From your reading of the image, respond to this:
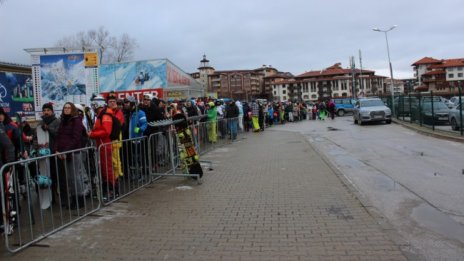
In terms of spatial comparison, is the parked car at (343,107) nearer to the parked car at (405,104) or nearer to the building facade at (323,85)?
the parked car at (405,104)

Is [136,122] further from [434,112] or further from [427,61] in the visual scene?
[427,61]

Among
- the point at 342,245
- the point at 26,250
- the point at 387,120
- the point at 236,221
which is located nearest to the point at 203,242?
the point at 236,221

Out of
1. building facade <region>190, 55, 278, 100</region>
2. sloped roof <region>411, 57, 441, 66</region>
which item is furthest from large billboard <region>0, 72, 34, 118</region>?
sloped roof <region>411, 57, 441, 66</region>

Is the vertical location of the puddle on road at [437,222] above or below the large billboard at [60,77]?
below

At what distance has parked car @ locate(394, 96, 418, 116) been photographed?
2517cm

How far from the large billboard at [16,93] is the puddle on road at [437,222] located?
1370cm

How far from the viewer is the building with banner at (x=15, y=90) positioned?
1524cm

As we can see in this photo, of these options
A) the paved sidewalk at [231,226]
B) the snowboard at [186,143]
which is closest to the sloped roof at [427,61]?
the paved sidewalk at [231,226]

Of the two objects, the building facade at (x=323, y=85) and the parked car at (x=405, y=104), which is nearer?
the parked car at (x=405, y=104)

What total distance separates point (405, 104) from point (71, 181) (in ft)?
82.1

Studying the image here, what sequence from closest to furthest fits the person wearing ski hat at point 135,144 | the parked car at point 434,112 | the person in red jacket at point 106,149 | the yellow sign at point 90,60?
1. the person in red jacket at point 106,149
2. the person wearing ski hat at point 135,144
3. the yellow sign at point 90,60
4. the parked car at point 434,112

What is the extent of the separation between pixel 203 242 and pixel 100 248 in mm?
1177

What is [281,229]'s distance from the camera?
5520 mm

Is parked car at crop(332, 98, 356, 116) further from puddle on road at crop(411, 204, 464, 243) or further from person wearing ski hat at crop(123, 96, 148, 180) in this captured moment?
puddle on road at crop(411, 204, 464, 243)
